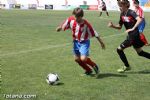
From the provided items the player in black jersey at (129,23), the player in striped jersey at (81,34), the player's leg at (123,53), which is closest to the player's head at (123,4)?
the player in black jersey at (129,23)

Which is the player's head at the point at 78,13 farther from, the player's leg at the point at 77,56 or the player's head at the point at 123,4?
the player's head at the point at 123,4

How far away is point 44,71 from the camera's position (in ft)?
34.3

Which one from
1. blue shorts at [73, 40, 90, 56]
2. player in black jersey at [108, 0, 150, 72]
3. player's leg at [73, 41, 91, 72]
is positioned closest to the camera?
blue shorts at [73, 40, 90, 56]

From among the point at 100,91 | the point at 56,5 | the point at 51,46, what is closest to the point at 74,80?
the point at 100,91

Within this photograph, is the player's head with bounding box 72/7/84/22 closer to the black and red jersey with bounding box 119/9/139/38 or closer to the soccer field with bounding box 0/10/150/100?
the soccer field with bounding box 0/10/150/100

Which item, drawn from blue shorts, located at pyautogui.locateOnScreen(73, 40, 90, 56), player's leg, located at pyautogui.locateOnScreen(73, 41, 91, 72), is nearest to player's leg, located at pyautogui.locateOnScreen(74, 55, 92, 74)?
player's leg, located at pyautogui.locateOnScreen(73, 41, 91, 72)

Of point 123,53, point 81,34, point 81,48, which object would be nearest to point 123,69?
point 123,53

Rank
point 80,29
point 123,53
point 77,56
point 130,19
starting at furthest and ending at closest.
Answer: point 123,53 < point 130,19 < point 77,56 < point 80,29

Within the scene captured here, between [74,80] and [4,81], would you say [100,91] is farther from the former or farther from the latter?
[4,81]

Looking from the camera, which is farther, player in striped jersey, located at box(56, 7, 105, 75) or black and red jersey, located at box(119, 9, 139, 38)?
black and red jersey, located at box(119, 9, 139, 38)

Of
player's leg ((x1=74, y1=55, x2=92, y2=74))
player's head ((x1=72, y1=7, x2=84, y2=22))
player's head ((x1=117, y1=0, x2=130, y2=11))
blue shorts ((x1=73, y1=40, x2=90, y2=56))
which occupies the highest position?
player's head ((x1=117, y1=0, x2=130, y2=11))

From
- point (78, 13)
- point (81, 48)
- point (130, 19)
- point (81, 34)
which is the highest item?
point (78, 13)

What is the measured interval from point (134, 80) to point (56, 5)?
5977 cm

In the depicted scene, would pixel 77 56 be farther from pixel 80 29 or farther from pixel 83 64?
pixel 80 29
